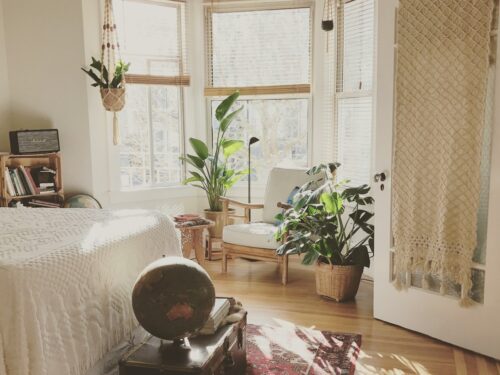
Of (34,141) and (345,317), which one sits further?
(34,141)

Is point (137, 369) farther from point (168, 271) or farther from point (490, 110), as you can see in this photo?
point (490, 110)

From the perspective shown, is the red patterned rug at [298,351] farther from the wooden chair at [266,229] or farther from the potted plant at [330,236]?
the wooden chair at [266,229]

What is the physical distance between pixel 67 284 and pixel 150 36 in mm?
3391

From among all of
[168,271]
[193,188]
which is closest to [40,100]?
[193,188]

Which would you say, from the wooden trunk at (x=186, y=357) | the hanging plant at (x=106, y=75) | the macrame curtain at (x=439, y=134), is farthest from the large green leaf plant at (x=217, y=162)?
the wooden trunk at (x=186, y=357)

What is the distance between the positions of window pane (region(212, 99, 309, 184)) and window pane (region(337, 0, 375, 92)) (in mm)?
603

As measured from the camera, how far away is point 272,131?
16.2ft

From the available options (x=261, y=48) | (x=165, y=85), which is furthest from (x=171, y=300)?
(x=261, y=48)

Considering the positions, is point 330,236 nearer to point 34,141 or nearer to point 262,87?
point 262,87

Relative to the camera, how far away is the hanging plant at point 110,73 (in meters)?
4.21

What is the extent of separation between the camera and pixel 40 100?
Answer: 446 cm

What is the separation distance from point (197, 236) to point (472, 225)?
2180mm

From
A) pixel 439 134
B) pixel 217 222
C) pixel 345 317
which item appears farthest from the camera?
pixel 217 222

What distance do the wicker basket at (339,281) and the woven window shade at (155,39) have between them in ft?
7.80
